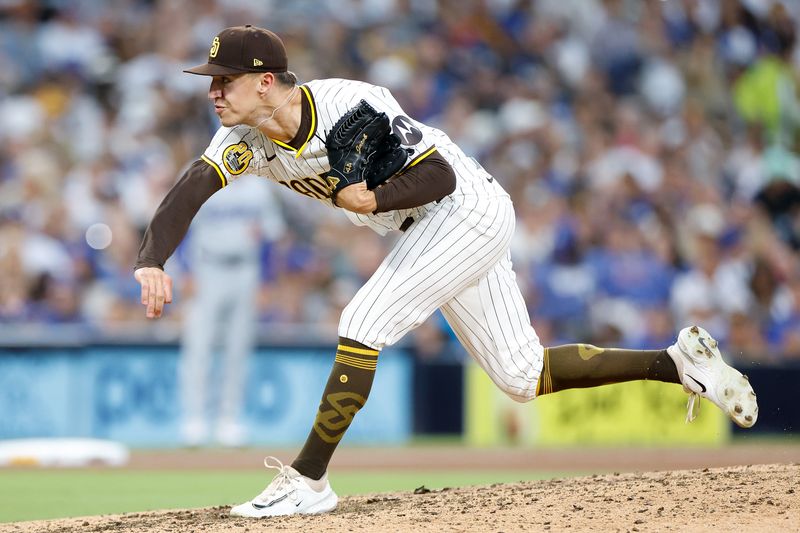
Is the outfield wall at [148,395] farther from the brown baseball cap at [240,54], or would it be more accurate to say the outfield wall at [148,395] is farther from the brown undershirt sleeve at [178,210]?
the brown baseball cap at [240,54]

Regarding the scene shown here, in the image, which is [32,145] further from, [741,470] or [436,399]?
[741,470]

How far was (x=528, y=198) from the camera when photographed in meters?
12.6

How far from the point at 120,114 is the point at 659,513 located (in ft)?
30.0

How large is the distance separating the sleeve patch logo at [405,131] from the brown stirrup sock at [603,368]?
1.15 metres

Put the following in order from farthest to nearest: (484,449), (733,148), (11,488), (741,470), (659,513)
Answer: (733,148) → (484,449) → (11,488) → (741,470) → (659,513)

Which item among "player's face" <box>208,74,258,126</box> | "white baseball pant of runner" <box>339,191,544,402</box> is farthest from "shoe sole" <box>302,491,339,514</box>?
"player's face" <box>208,74,258,126</box>

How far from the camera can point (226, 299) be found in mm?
10125

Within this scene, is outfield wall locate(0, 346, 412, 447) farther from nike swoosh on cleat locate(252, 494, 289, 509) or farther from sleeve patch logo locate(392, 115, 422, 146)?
sleeve patch logo locate(392, 115, 422, 146)

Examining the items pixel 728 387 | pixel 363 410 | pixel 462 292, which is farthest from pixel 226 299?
pixel 728 387

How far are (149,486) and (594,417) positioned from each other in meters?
4.96

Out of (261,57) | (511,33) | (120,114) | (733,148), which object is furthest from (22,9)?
(261,57)

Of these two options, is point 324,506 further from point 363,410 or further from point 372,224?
point 363,410

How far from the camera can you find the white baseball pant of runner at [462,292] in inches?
192

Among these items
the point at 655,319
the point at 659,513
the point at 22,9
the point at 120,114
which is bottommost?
the point at 659,513
